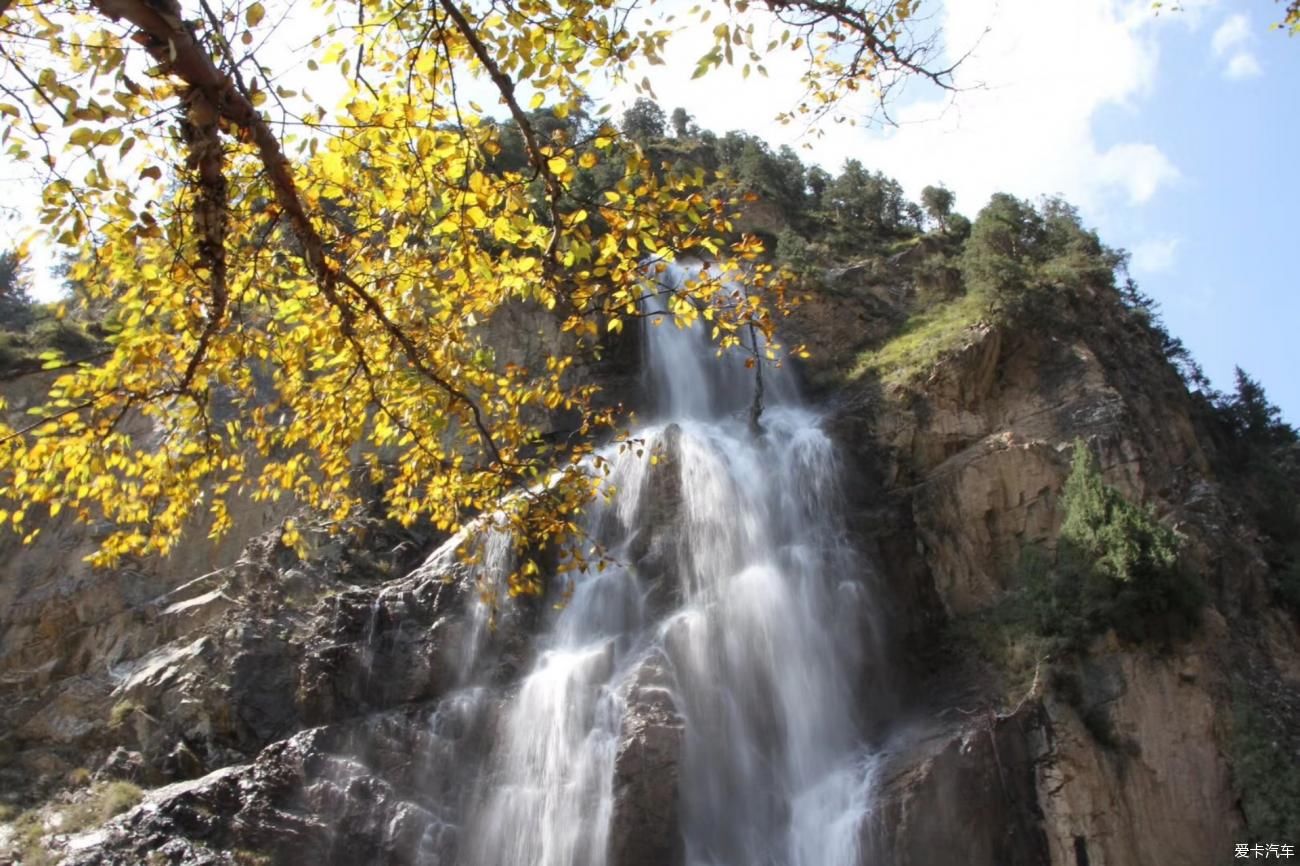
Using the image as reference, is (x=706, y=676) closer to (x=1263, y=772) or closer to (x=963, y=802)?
(x=963, y=802)

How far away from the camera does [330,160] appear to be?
577cm

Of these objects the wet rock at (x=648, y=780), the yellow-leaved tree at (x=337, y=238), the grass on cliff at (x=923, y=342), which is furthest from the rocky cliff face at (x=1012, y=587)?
the yellow-leaved tree at (x=337, y=238)

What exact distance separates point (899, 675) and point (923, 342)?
9.41 metres

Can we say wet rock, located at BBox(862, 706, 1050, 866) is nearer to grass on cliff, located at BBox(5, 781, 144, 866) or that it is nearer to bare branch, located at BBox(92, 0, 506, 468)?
bare branch, located at BBox(92, 0, 506, 468)

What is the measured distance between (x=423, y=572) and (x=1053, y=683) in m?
11.4

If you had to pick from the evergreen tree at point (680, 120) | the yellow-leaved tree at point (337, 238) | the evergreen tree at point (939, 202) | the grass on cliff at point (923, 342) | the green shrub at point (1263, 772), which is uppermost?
the evergreen tree at point (680, 120)

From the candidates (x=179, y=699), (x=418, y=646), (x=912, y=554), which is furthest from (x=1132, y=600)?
(x=179, y=699)

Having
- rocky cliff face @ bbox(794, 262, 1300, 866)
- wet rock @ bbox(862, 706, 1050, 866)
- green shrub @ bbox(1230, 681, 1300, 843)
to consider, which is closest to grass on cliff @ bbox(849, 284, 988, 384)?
rocky cliff face @ bbox(794, 262, 1300, 866)

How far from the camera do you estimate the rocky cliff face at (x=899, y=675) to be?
14.6 m

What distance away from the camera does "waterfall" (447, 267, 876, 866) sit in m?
14.5

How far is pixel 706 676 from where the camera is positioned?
16.2 metres

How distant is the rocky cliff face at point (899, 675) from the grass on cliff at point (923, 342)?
41 centimetres

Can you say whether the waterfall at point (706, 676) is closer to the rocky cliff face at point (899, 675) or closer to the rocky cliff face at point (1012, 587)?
the rocky cliff face at point (899, 675)

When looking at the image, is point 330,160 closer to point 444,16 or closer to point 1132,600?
point 444,16
